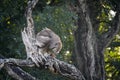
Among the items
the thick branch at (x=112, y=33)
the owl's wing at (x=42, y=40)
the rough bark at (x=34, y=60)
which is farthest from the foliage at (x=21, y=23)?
the rough bark at (x=34, y=60)

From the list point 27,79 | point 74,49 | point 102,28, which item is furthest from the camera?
point 102,28

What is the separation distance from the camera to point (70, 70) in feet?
20.5

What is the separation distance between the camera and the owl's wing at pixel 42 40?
20.7ft

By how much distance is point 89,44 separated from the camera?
12.4 m

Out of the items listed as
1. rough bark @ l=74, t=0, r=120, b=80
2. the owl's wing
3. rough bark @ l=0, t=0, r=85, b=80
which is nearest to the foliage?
rough bark @ l=74, t=0, r=120, b=80

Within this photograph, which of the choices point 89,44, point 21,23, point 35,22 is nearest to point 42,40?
point 35,22

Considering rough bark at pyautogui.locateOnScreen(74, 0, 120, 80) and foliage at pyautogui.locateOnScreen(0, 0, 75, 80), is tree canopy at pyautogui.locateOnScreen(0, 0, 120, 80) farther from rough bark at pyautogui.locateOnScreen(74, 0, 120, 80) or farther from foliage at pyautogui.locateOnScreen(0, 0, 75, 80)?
rough bark at pyautogui.locateOnScreen(74, 0, 120, 80)

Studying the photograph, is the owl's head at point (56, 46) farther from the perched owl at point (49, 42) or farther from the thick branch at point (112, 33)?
the thick branch at point (112, 33)

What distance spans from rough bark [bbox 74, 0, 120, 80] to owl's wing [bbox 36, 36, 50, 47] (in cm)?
567

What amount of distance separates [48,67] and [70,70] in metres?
0.33

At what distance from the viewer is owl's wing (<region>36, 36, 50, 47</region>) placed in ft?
20.7

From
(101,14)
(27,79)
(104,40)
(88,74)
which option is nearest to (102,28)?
(101,14)

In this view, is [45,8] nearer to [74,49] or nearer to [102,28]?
[74,49]

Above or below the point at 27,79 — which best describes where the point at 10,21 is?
above
